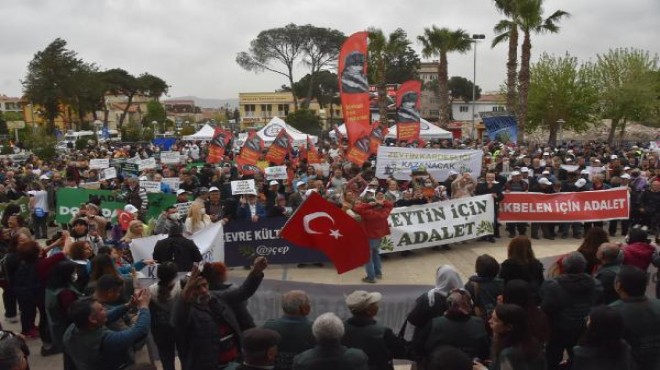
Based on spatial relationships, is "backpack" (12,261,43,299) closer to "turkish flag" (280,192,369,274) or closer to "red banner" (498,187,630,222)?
"turkish flag" (280,192,369,274)

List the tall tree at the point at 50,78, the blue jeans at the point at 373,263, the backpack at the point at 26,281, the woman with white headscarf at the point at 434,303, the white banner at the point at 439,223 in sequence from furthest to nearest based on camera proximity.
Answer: the tall tree at the point at 50,78, the white banner at the point at 439,223, the blue jeans at the point at 373,263, the backpack at the point at 26,281, the woman with white headscarf at the point at 434,303

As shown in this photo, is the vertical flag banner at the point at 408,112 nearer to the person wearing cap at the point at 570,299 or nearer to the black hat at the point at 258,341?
the person wearing cap at the point at 570,299

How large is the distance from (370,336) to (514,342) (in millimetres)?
959

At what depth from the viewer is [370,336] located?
3.99m

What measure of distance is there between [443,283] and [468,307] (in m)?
0.48

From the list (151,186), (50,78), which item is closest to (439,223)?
(151,186)

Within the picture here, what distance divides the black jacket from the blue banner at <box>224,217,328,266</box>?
2.96m

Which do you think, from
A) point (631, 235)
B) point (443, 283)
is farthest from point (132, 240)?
point (631, 235)

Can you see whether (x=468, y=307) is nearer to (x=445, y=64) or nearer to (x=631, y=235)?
(x=631, y=235)

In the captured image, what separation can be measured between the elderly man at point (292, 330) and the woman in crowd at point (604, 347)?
5.93 ft

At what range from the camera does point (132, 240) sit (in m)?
8.21

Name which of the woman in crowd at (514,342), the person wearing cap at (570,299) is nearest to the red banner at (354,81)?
the person wearing cap at (570,299)

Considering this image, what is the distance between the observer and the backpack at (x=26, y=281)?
635cm

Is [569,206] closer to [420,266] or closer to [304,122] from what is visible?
[420,266]
